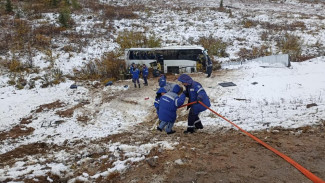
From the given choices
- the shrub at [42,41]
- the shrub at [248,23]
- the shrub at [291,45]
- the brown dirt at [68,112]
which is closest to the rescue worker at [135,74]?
the brown dirt at [68,112]

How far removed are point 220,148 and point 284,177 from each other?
1.50 meters

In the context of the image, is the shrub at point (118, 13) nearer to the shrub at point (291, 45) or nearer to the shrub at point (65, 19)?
the shrub at point (65, 19)

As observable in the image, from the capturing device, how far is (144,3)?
33688 mm

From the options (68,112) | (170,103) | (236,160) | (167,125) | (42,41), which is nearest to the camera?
(236,160)

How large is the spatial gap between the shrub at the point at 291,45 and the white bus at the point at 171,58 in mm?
6492

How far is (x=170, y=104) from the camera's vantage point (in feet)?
19.3

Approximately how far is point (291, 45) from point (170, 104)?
669 inches

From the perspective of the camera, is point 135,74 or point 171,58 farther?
point 171,58

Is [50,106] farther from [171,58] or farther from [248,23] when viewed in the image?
[248,23]

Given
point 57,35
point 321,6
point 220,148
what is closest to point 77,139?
point 220,148

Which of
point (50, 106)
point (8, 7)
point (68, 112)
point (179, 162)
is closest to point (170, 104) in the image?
point (179, 162)

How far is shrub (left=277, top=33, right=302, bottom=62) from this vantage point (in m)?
17.0

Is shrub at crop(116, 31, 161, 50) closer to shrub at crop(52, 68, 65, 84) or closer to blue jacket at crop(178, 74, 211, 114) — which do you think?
shrub at crop(52, 68, 65, 84)

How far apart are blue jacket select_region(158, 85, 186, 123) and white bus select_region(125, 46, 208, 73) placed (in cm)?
967
